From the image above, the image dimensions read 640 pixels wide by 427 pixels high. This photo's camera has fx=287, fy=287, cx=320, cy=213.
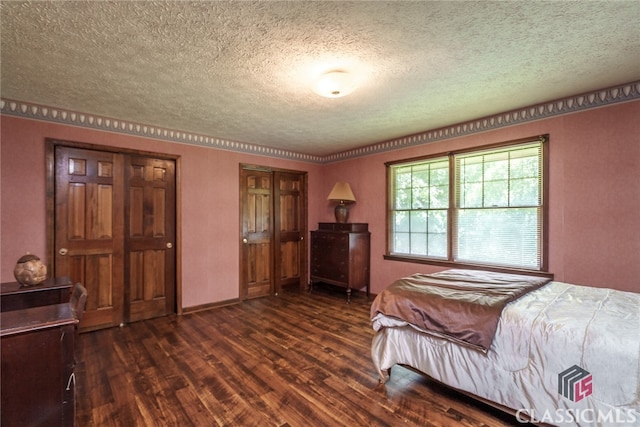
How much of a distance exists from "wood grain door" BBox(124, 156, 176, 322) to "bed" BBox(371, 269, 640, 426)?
304 centimetres

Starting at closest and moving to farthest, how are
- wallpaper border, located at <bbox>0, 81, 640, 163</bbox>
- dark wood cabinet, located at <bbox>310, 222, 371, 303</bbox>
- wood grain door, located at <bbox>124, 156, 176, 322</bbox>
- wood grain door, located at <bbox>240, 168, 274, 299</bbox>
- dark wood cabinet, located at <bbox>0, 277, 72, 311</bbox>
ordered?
dark wood cabinet, located at <bbox>0, 277, 72, 311</bbox> → wallpaper border, located at <bbox>0, 81, 640, 163</bbox> → wood grain door, located at <bbox>124, 156, 176, 322</bbox> → dark wood cabinet, located at <bbox>310, 222, 371, 303</bbox> → wood grain door, located at <bbox>240, 168, 274, 299</bbox>

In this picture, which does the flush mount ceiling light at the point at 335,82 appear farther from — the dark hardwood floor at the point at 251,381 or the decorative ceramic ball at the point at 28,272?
the decorative ceramic ball at the point at 28,272

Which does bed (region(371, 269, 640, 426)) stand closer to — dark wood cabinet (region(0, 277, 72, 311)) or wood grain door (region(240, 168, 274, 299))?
dark wood cabinet (region(0, 277, 72, 311))

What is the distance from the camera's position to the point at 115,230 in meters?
3.53

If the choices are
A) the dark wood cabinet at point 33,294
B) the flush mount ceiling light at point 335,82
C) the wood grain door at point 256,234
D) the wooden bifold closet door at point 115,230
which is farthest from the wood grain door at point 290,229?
the dark wood cabinet at point 33,294

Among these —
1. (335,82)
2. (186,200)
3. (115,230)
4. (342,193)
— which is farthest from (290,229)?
(335,82)

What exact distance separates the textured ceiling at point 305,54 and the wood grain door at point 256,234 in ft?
5.25

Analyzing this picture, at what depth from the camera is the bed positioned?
4.78 feet

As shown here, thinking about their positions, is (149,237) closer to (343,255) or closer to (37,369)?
(37,369)

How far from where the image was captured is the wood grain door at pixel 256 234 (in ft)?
15.3

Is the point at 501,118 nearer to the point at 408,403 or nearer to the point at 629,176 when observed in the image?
the point at 629,176

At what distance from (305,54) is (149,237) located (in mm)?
3123

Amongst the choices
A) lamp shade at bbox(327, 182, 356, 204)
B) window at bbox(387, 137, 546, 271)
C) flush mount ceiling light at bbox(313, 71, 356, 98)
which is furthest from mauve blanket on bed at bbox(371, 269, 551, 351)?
lamp shade at bbox(327, 182, 356, 204)

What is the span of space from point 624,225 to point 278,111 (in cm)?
354
